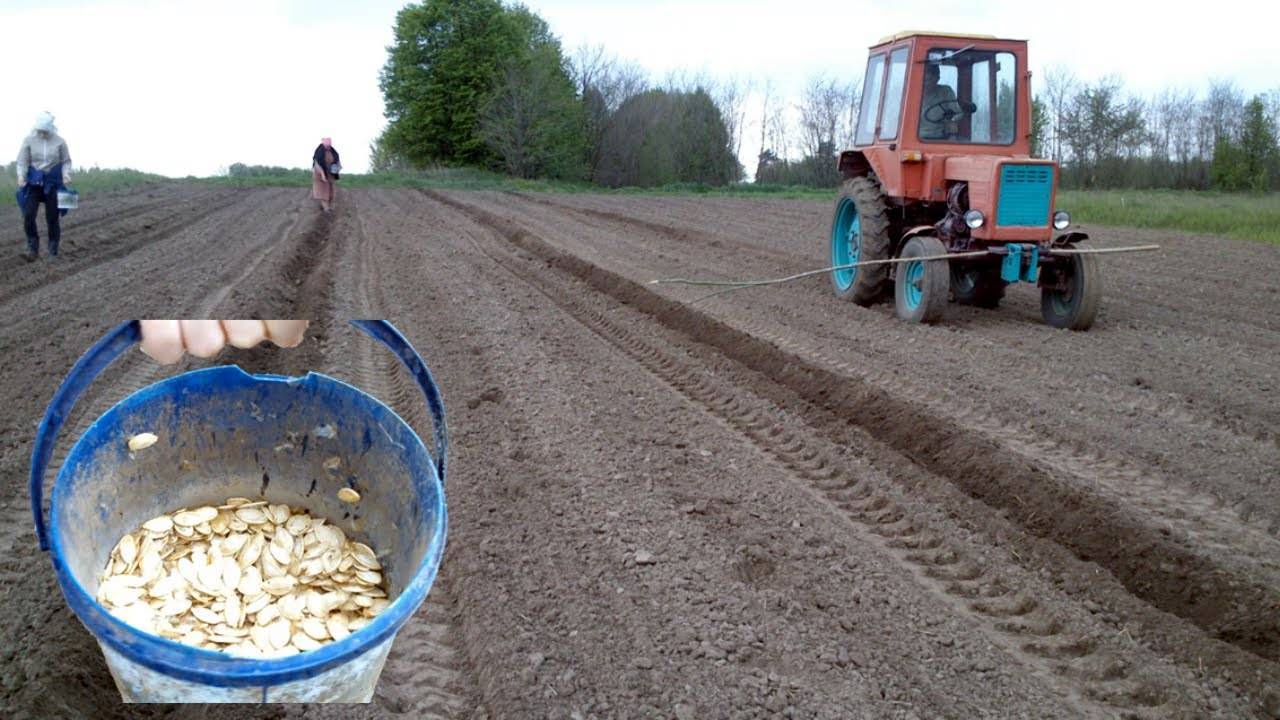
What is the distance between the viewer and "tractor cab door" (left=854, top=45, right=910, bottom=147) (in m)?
8.83

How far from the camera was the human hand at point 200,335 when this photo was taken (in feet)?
7.75

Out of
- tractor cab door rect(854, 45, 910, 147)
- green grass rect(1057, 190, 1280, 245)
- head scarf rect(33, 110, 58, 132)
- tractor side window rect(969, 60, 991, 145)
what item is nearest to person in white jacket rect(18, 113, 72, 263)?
head scarf rect(33, 110, 58, 132)

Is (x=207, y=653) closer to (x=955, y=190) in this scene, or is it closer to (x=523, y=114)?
(x=955, y=190)

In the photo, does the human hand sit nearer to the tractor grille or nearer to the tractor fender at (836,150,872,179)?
the tractor grille

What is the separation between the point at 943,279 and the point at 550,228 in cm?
1027

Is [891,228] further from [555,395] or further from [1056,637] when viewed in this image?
[1056,637]

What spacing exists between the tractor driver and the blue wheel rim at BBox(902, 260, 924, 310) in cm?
123

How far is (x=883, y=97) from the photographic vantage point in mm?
9117

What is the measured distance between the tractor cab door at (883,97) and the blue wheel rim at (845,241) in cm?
69

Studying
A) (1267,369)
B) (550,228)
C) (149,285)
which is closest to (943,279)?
(1267,369)

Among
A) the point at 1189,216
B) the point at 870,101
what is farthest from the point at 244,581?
the point at 1189,216

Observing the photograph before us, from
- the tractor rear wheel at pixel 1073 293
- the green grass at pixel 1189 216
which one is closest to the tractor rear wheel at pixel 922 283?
the tractor rear wheel at pixel 1073 293

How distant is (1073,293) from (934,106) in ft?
6.80

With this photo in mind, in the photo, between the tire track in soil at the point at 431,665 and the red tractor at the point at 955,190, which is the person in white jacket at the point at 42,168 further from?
the red tractor at the point at 955,190
